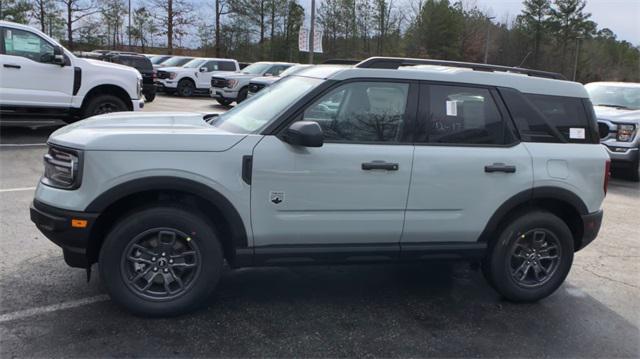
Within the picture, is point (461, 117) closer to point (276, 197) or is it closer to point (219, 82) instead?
point (276, 197)

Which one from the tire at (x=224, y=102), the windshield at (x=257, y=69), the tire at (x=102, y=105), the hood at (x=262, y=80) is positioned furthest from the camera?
the windshield at (x=257, y=69)

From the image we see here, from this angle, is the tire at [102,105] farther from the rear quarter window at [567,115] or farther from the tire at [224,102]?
the tire at [224,102]

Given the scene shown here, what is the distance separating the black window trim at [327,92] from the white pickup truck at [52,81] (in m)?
7.95

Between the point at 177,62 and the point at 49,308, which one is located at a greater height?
the point at 177,62

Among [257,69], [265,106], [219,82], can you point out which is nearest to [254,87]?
[219,82]

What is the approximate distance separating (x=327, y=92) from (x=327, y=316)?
1.58 metres

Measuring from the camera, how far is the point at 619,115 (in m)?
10.6

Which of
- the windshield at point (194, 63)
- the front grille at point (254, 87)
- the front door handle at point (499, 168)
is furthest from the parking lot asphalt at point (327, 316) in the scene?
the windshield at point (194, 63)

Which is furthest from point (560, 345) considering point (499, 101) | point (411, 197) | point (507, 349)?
point (499, 101)

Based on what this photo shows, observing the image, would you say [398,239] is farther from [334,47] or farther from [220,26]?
[334,47]

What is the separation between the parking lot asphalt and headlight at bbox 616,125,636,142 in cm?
565

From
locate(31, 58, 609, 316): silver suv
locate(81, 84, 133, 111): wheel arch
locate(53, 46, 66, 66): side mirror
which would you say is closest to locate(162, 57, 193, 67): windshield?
locate(81, 84, 133, 111): wheel arch

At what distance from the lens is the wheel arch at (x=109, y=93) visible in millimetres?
10984

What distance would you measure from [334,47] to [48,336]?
5386 cm
